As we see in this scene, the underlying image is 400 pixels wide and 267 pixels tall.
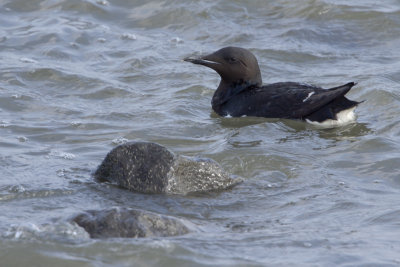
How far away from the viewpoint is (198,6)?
13.5 meters

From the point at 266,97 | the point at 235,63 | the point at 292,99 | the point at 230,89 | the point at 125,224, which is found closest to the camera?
the point at 125,224

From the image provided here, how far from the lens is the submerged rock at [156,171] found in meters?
6.27

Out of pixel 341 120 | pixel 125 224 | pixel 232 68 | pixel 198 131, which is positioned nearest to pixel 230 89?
pixel 232 68

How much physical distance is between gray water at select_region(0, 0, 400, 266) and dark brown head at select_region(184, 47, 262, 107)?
14.0 inches

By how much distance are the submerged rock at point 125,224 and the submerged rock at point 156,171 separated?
3.39ft

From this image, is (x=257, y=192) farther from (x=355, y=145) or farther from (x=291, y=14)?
(x=291, y=14)

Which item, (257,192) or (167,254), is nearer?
(167,254)

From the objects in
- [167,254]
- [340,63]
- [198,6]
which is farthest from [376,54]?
[167,254]

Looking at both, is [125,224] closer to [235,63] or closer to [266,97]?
[266,97]

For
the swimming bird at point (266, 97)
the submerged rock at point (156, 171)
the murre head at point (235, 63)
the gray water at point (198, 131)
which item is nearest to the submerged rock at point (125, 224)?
the gray water at point (198, 131)

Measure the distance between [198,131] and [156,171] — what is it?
2.43 meters

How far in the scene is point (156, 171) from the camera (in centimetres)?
627

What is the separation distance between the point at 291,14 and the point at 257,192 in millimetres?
Answer: 7409

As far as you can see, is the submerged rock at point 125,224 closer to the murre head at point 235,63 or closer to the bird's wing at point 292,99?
the bird's wing at point 292,99
